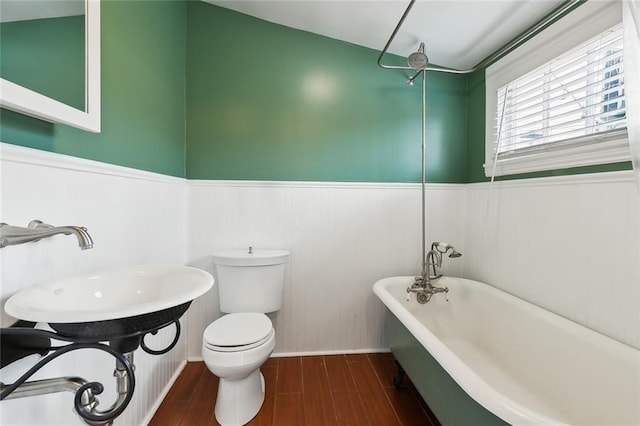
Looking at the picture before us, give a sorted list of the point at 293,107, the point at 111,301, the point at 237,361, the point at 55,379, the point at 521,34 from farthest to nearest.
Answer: the point at 293,107 → the point at 521,34 → the point at 237,361 → the point at 111,301 → the point at 55,379

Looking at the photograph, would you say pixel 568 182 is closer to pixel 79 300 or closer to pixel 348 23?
pixel 348 23

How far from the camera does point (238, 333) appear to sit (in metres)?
1.38

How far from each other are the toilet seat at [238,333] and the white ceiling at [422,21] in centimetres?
193

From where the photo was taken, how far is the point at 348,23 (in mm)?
1800

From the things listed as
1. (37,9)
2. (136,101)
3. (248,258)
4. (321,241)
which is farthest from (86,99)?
(321,241)

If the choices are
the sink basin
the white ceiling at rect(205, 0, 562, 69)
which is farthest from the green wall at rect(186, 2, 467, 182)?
the sink basin

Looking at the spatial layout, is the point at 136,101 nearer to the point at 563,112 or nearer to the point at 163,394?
the point at 163,394

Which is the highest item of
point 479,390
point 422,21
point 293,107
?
point 422,21

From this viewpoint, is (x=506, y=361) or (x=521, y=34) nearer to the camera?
(x=506, y=361)

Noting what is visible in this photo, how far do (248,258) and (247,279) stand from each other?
0.14 meters

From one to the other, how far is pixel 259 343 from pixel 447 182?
1762mm

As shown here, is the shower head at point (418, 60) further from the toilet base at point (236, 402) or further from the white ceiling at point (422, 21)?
the toilet base at point (236, 402)

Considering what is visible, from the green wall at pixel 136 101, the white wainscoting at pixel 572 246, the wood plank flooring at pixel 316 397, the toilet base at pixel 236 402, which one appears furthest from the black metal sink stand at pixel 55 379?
the white wainscoting at pixel 572 246

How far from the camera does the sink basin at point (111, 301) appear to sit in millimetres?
595
